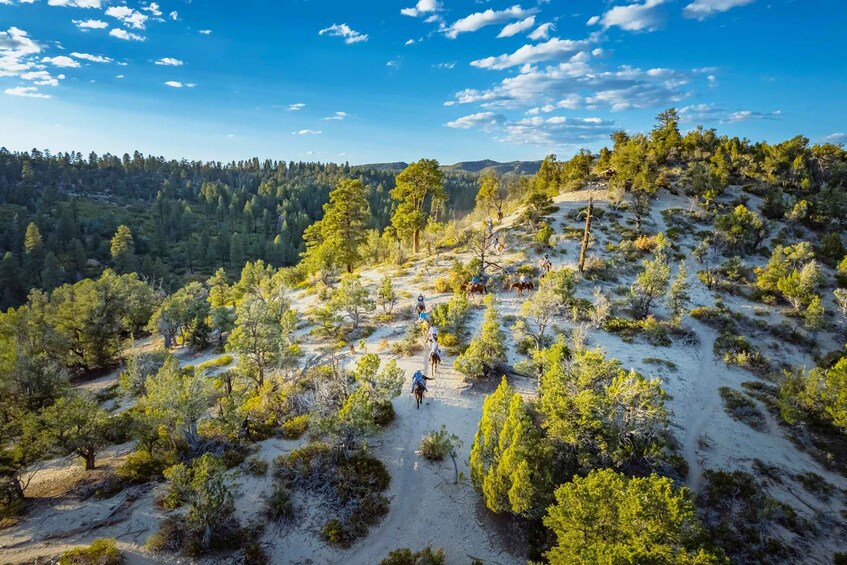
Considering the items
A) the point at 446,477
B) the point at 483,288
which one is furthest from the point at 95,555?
the point at 483,288

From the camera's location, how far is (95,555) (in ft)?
37.4

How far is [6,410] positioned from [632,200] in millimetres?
55315

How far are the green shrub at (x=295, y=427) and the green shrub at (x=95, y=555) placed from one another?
21.2 feet

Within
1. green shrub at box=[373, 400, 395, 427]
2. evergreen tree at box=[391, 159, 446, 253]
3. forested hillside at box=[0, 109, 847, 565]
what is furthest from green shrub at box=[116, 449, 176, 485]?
evergreen tree at box=[391, 159, 446, 253]

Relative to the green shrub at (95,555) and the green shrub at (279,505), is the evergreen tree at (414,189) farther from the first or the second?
the green shrub at (95,555)

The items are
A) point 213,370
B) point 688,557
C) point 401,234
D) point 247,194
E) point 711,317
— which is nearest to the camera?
point 688,557

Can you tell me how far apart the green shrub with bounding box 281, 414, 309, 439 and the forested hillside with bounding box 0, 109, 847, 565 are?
0.10 meters

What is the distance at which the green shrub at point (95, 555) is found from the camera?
1125 centimetres

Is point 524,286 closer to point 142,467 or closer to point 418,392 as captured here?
point 418,392

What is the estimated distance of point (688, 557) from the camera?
27.3 ft

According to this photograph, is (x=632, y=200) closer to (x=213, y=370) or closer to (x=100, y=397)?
(x=213, y=370)

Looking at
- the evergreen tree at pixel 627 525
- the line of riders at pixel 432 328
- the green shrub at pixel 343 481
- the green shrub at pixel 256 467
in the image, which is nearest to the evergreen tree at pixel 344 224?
the line of riders at pixel 432 328

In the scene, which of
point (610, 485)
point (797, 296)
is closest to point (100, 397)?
point (610, 485)

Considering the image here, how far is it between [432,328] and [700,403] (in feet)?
47.8
